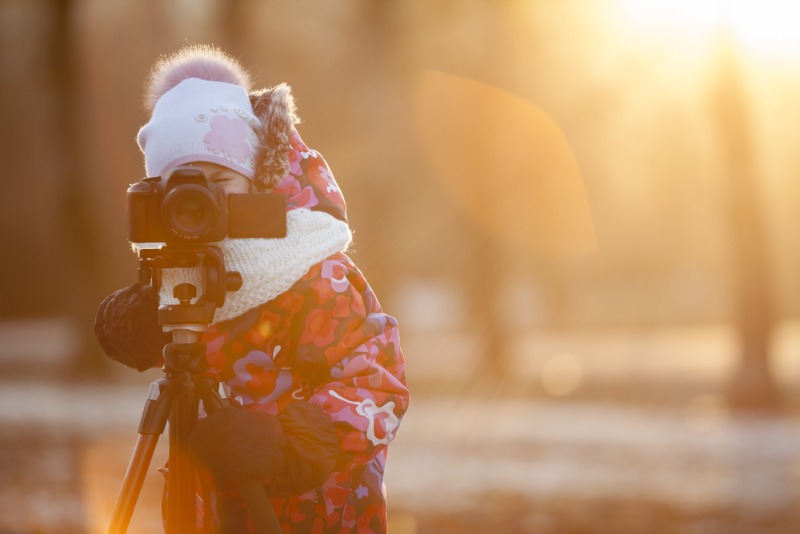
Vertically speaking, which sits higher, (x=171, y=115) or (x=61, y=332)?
(x=171, y=115)

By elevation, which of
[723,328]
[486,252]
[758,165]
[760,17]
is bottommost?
[723,328]

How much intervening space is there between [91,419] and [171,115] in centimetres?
1096

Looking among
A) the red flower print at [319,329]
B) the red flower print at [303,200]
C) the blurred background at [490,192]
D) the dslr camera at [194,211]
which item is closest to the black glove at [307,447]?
the red flower print at [319,329]

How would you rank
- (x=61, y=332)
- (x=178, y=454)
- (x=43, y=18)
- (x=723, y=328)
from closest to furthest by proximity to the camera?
(x=178, y=454) < (x=43, y=18) < (x=61, y=332) < (x=723, y=328)

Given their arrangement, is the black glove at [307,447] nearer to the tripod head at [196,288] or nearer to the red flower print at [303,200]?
the tripod head at [196,288]

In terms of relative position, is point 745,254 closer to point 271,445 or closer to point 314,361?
point 314,361

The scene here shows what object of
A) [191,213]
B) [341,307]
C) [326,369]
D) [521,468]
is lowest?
[521,468]

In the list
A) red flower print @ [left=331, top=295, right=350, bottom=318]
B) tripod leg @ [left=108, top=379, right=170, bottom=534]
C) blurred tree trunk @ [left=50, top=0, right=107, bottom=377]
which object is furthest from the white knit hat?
blurred tree trunk @ [left=50, top=0, right=107, bottom=377]

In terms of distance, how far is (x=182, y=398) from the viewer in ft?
7.20

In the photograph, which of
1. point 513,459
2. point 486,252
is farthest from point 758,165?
point 486,252

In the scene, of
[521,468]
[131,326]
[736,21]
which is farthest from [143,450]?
[736,21]

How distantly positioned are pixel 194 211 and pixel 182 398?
0.39 m

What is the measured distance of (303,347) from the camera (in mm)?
2277

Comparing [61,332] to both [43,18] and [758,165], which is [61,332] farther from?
[758,165]
